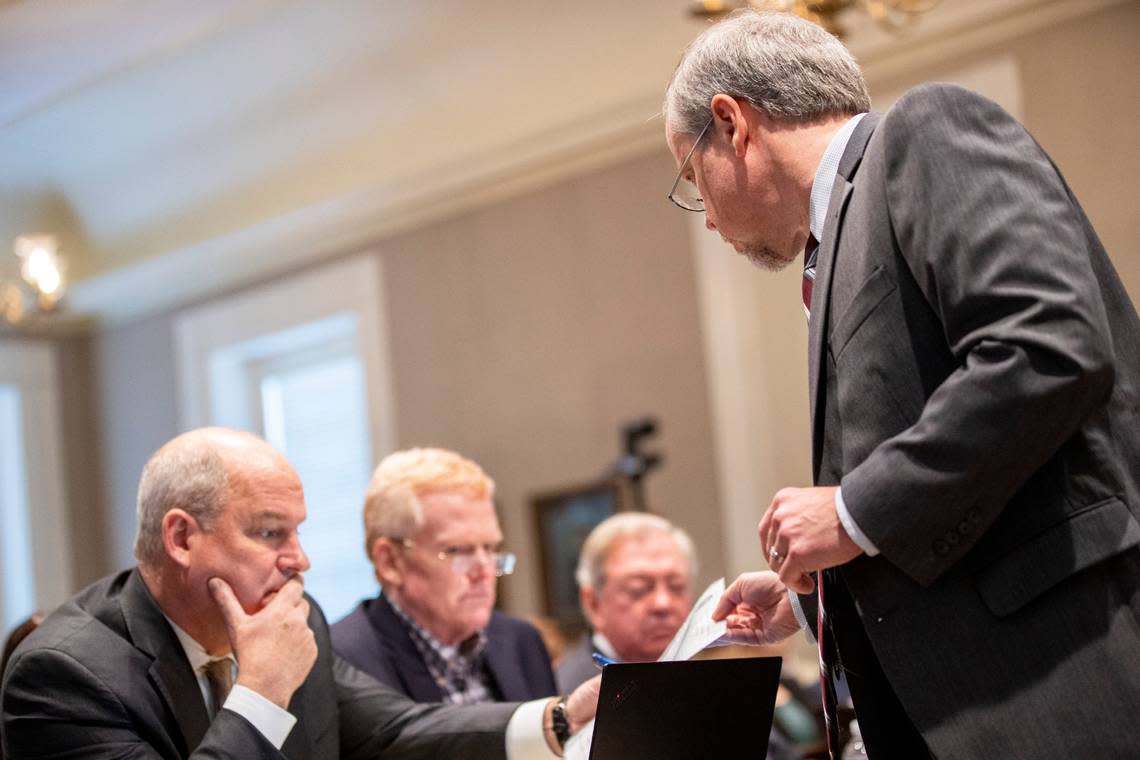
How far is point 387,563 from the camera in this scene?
3693mm

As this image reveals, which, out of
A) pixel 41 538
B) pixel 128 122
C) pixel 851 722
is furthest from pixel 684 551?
pixel 41 538

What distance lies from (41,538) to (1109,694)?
8.92m

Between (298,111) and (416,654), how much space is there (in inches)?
205

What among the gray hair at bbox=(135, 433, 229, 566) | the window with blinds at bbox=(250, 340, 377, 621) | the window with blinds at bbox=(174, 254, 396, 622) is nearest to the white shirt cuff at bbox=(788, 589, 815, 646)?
the gray hair at bbox=(135, 433, 229, 566)

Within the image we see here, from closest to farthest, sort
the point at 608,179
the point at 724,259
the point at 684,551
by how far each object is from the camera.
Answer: the point at 684,551
the point at 724,259
the point at 608,179

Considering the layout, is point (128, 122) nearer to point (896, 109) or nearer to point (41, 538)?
point (41, 538)

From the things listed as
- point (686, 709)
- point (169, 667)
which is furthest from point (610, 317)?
point (686, 709)

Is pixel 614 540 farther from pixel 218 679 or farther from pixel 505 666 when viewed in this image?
pixel 218 679

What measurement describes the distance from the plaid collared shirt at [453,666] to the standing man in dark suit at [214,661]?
0.62m

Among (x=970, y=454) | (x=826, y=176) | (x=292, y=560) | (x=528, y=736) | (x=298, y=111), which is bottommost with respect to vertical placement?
(x=528, y=736)

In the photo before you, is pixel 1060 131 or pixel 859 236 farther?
pixel 1060 131

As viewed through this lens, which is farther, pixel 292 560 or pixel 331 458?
pixel 331 458

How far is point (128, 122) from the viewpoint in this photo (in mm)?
8289

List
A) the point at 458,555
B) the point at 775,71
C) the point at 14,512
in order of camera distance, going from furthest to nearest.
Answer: the point at 14,512 < the point at 458,555 < the point at 775,71
